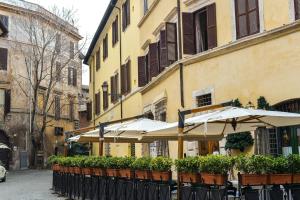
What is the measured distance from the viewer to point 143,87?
2403 centimetres

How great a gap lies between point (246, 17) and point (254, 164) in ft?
26.3

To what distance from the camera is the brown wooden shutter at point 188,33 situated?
1755 cm

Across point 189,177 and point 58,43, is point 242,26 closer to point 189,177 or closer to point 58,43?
point 189,177

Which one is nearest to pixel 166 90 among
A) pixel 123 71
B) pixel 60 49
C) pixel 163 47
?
pixel 163 47

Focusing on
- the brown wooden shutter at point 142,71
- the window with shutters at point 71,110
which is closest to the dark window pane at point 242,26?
the brown wooden shutter at point 142,71

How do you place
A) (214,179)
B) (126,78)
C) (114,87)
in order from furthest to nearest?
(114,87), (126,78), (214,179)

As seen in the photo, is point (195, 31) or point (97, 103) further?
point (97, 103)

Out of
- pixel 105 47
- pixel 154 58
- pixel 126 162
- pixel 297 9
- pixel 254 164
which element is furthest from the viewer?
pixel 105 47

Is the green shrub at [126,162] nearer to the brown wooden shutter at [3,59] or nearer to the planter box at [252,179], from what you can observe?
the planter box at [252,179]

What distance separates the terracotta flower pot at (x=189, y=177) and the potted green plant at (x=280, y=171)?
1287mm

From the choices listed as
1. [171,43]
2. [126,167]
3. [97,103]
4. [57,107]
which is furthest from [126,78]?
[57,107]

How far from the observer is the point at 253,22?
1484 cm

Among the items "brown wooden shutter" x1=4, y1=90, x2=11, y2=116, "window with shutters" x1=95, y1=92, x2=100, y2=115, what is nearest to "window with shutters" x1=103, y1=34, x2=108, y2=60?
"window with shutters" x1=95, y1=92, x2=100, y2=115

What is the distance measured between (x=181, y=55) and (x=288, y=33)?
522cm
